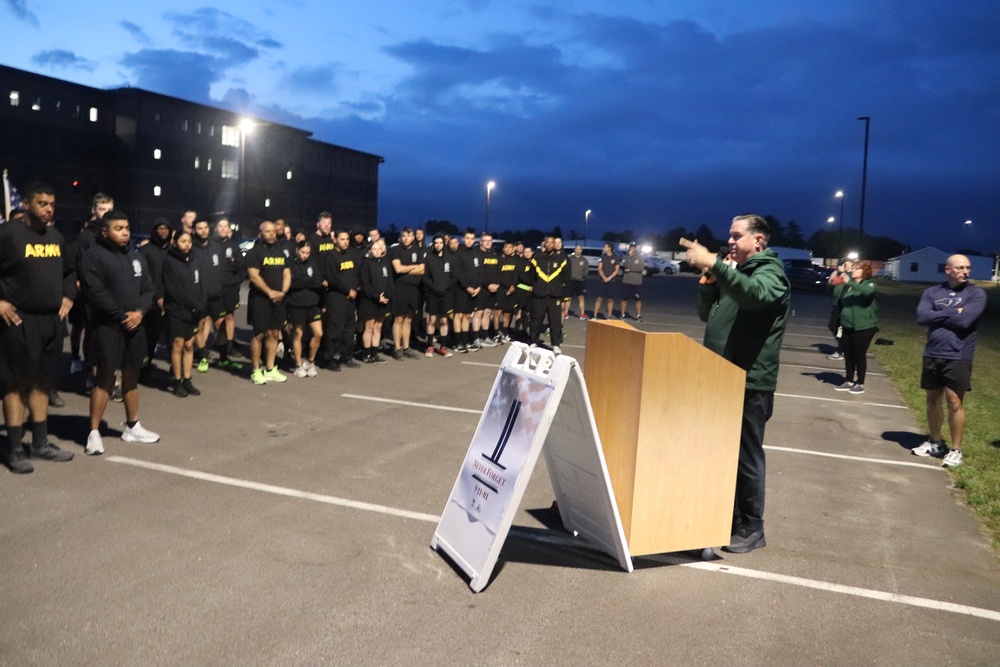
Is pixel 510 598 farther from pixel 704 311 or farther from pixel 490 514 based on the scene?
pixel 704 311

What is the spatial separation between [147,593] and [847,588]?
399cm

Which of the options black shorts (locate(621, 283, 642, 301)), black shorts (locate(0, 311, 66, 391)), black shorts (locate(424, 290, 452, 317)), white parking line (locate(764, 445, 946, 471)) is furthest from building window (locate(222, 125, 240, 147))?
white parking line (locate(764, 445, 946, 471))

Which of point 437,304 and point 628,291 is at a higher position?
point 628,291

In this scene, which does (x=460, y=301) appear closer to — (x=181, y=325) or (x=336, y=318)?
(x=336, y=318)

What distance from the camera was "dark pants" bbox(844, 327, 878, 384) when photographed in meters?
11.5

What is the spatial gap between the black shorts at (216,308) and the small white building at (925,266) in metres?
86.5

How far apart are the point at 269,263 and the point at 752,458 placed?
24.5 ft

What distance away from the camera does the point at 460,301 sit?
47.2 ft

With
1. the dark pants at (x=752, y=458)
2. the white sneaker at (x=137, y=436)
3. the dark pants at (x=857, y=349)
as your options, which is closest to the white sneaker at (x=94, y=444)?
the white sneaker at (x=137, y=436)

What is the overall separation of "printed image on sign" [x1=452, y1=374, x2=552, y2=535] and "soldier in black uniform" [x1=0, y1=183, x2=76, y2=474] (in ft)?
12.5

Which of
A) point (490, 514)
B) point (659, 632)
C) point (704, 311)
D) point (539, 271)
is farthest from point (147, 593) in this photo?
point (539, 271)

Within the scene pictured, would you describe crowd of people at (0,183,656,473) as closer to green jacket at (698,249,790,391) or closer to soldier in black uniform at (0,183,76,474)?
soldier in black uniform at (0,183,76,474)

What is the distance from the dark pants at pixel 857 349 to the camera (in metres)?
11.5

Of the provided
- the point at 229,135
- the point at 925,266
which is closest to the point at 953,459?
the point at 229,135
